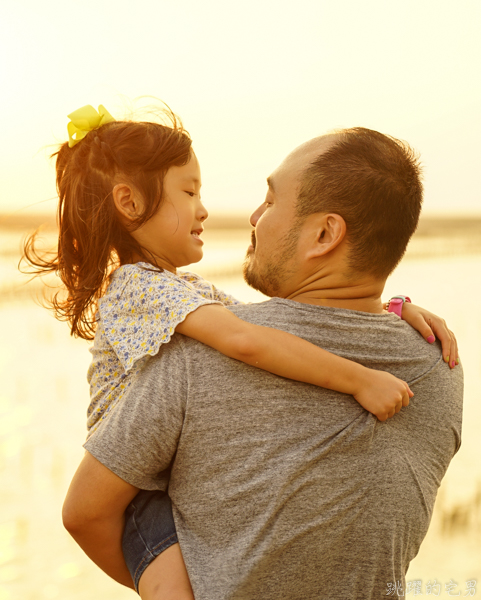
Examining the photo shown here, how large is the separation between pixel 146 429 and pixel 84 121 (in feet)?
4.61

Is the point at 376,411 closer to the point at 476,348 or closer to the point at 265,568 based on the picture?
the point at 265,568

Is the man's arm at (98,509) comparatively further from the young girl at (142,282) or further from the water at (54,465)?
the water at (54,465)

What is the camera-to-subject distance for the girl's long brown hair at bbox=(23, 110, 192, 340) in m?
2.28

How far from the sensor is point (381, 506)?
159cm

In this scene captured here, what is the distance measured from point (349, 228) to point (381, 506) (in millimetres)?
739

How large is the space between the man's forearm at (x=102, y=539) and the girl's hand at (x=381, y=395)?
0.72m

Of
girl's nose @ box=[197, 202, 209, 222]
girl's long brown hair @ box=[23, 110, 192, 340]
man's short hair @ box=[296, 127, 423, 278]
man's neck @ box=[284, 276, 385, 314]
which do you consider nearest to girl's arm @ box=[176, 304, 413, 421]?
man's neck @ box=[284, 276, 385, 314]

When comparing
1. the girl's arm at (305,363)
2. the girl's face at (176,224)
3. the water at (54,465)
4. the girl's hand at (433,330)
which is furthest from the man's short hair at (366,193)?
the water at (54,465)

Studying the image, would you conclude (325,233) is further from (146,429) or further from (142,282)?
(146,429)

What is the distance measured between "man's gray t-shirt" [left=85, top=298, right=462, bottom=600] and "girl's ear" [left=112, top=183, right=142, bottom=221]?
771 mm

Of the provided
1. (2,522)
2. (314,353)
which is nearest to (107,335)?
(314,353)

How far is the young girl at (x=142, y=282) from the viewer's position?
1611 mm

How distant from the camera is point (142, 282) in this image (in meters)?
1.98

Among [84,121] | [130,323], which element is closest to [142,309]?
[130,323]
